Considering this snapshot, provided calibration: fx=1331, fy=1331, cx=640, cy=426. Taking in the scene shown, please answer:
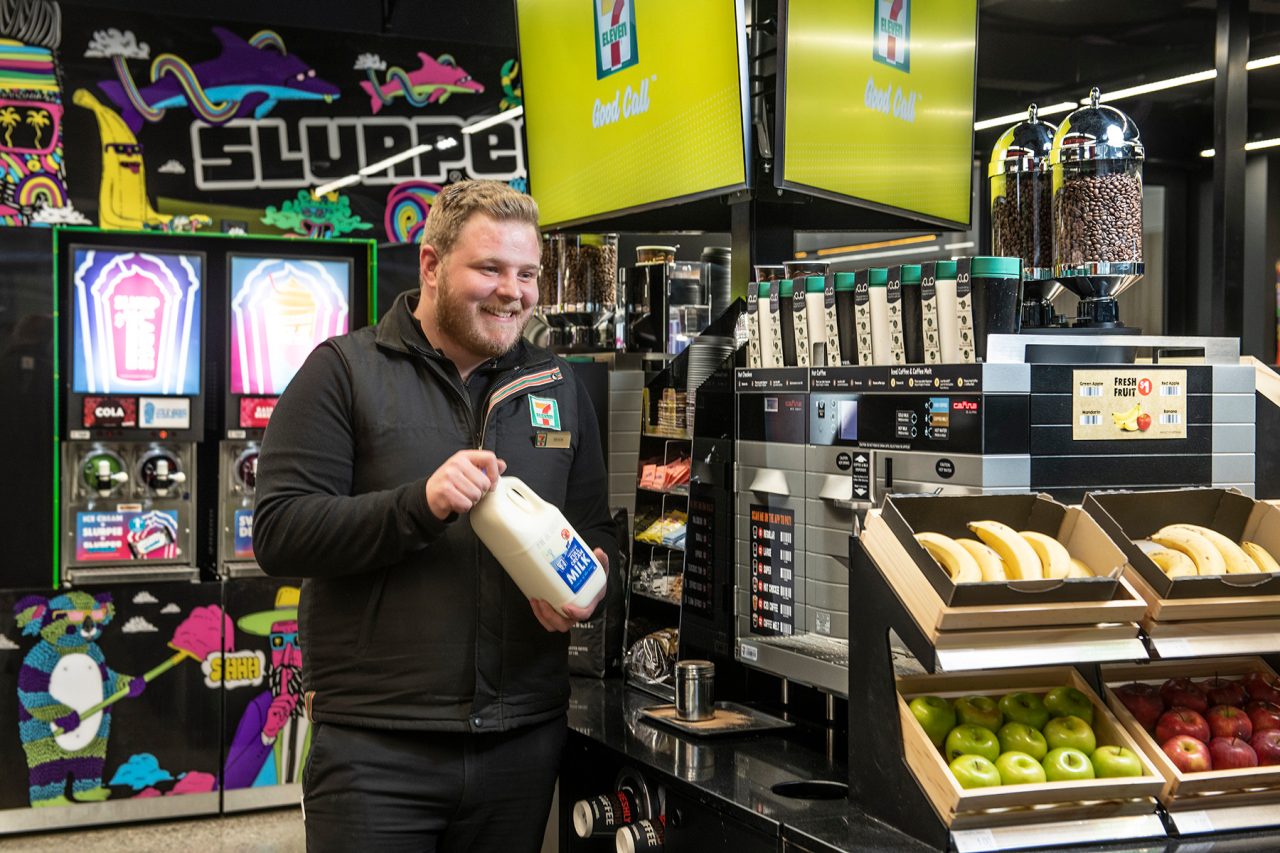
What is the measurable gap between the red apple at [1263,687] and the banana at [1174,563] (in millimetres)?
242

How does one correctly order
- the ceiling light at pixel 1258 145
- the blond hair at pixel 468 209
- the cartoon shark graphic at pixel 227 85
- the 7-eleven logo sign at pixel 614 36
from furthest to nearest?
1. the ceiling light at pixel 1258 145
2. the cartoon shark graphic at pixel 227 85
3. the 7-eleven logo sign at pixel 614 36
4. the blond hair at pixel 468 209

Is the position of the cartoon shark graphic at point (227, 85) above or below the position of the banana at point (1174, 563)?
above

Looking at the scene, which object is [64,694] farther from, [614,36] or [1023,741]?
[1023,741]

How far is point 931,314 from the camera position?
2439mm

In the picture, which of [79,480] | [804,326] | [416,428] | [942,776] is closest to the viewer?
[942,776]

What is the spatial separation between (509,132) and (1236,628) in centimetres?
537

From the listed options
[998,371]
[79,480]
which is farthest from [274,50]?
[998,371]

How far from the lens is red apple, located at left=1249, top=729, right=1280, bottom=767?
81.6 inches

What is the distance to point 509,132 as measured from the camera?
6883 millimetres

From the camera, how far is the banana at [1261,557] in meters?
2.16

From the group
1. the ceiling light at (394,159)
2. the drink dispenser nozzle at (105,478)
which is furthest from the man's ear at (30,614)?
the ceiling light at (394,159)

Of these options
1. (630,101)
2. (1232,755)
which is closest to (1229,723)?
(1232,755)

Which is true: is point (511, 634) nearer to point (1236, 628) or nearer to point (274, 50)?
point (1236, 628)

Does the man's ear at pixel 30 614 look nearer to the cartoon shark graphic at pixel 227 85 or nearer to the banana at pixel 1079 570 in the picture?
the cartoon shark graphic at pixel 227 85
